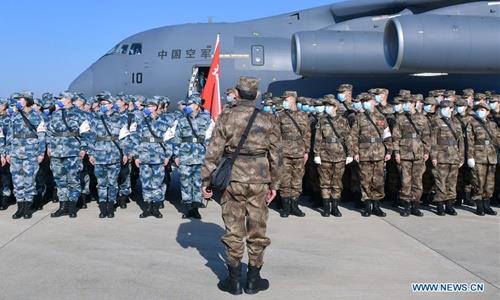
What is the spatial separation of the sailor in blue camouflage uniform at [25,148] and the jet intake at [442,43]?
6879 millimetres

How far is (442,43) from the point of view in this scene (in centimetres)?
1012

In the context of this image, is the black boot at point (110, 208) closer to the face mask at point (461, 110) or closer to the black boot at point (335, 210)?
the black boot at point (335, 210)

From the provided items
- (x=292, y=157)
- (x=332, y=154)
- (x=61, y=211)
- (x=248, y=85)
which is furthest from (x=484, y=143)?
(x=61, y=211)

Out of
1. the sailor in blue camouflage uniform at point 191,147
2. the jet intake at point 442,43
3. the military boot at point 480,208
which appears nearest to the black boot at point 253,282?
the sailor in blue camouflage uniform at point 191,147

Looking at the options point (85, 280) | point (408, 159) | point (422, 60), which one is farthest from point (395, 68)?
point (85, 280)

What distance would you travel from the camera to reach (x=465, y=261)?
5379 mm

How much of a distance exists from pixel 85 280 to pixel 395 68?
7828 millimetres

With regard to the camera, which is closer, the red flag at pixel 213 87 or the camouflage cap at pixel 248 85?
the camouflage cap at pixel 248 85

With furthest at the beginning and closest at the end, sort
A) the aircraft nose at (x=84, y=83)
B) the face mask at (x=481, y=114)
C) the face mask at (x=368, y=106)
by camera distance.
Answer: the aircraft nose at (x=84, y=83) < the face mask at (x=481, y=114) < the face mask at (x=368, y=106)

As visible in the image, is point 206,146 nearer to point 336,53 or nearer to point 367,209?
point 367,209

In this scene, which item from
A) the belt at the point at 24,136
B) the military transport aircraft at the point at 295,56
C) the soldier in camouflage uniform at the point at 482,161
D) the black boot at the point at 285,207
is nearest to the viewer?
the belt at the point at 24,136

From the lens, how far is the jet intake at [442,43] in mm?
9977

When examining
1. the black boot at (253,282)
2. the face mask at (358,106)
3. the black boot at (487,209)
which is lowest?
the black boot at (487,209)

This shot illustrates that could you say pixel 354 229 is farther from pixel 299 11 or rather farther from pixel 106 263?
pixel 299 11
